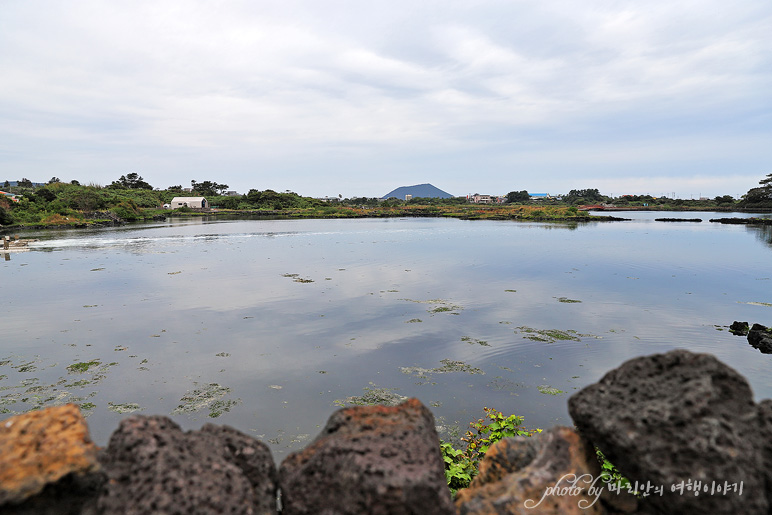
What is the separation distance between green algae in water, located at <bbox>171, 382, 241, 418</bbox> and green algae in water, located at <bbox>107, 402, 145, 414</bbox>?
35.2 inches

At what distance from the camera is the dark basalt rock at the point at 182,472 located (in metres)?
3.04

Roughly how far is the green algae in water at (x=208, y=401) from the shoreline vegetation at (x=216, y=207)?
66320 millimetres

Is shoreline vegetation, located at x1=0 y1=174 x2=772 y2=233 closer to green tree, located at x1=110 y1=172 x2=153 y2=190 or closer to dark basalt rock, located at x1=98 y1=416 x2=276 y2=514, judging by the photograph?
green tree, located at x1=110 y1=172 x2=153 y2=190

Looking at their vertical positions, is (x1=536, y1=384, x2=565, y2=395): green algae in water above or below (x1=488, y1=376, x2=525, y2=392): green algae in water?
below

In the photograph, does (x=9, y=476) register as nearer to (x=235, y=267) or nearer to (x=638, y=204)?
(x=235, y=267)

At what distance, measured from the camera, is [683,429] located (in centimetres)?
327

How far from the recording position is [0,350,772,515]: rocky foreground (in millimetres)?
3053

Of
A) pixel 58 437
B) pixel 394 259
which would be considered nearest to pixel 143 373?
pixel 58 437

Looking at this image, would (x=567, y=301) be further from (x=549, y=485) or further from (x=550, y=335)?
(x=549, y=485)

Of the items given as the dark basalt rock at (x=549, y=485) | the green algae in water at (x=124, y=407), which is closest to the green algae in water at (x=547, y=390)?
the dark basalt rock at (x=549, y=485)

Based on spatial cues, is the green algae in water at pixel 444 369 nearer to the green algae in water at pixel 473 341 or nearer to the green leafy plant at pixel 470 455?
the green algae in water at pixel 473 341

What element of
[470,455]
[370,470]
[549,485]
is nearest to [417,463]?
[370,470]

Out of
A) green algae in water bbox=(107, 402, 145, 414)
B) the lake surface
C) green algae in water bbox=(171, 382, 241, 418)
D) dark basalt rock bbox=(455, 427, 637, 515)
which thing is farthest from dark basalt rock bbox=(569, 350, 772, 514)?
green algae in water bbox=(107, 402, 145, 414)

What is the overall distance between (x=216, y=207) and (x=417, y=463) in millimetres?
158892
